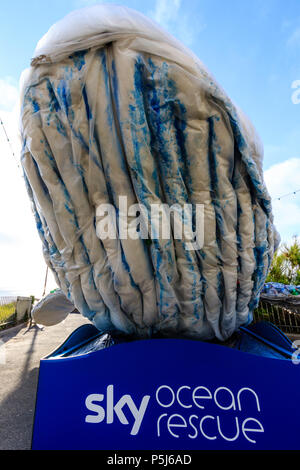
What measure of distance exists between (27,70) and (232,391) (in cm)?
180

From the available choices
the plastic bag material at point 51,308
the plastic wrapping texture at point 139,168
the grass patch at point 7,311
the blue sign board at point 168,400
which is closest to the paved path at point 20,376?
the grass patch at point 7,311

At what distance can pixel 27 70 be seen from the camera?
1261mm

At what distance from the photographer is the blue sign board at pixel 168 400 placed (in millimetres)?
1219

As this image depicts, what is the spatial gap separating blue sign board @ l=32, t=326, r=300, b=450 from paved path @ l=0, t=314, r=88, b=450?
3.66 feet

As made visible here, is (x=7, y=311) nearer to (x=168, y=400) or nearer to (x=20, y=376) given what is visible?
(x=20, y=376)

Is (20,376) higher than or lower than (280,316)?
higher

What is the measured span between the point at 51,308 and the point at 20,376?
92 cm

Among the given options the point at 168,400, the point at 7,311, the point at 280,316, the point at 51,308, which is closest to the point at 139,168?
the point at 168,400

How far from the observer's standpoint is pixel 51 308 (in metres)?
3.62

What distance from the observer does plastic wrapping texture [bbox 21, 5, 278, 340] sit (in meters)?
1.16

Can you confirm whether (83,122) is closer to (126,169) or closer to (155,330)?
(126,169)

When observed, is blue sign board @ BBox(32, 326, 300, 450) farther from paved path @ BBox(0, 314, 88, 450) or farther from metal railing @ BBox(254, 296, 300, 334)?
metal railing @ BBox(254, 296, 300, 334)

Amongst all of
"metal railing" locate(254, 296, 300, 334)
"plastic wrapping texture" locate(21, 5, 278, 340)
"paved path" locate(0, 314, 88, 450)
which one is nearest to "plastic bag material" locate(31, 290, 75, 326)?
"paved path" locate(0, 314, 88, 450)
